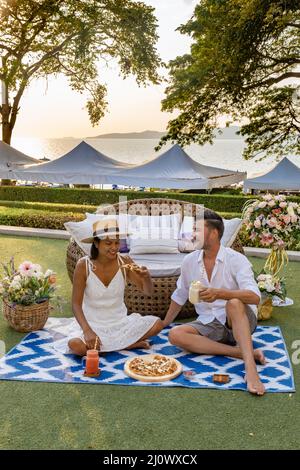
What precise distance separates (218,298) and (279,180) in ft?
47.4

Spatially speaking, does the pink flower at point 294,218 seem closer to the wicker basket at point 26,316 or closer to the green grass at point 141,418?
the green grass at point 141,418

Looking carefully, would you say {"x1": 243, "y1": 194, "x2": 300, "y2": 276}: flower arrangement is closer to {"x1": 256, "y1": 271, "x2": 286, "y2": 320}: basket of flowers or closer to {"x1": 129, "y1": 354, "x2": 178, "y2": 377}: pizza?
{"x1": 256, "y1": 271, "x2": 286, "y2": 320}: basket of flowers

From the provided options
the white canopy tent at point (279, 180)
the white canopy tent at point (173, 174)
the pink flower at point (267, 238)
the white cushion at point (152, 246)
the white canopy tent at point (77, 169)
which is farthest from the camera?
the white canopy tent at point (279, 180)

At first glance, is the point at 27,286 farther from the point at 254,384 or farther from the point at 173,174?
the point at 173,174

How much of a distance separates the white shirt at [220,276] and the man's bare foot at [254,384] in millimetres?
672

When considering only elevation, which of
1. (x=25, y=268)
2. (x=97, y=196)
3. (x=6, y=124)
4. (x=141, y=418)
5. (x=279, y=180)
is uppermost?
(x=6, y=124)

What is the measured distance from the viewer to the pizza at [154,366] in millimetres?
4254

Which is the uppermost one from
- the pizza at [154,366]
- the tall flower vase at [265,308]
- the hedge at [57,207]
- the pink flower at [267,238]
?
the hedge at [57,207]

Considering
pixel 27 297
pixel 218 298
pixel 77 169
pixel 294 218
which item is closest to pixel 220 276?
pixel 218 298

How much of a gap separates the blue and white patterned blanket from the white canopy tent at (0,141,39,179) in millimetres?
12369

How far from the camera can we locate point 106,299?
15.6ft

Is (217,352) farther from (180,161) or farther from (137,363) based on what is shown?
(180,161)

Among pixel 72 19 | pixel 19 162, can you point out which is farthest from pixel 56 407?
pixel 72 19

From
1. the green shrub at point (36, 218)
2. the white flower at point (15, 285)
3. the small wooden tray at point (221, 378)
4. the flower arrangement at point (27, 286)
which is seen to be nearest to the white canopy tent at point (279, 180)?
the green shrub at point (36, 218)
